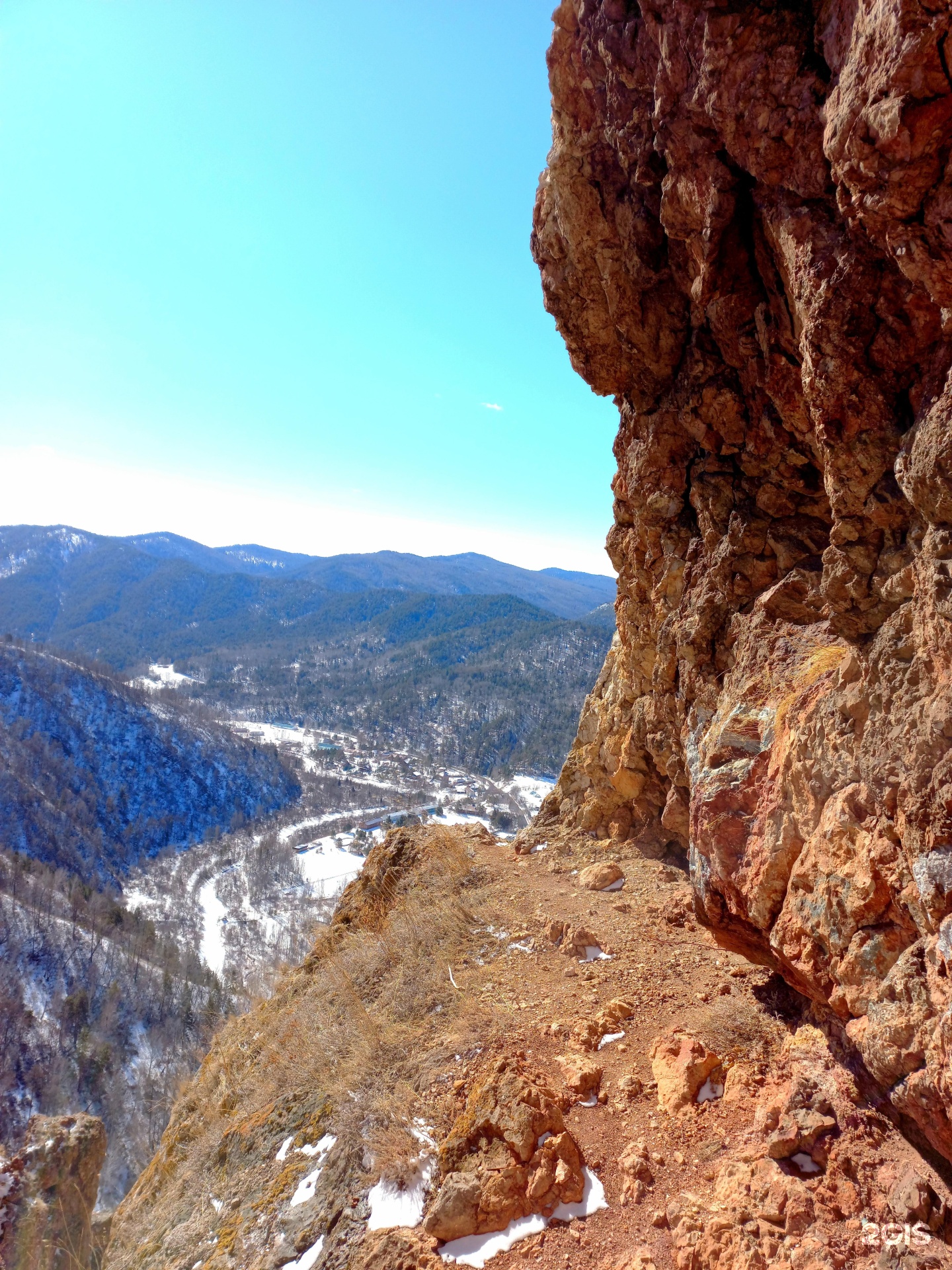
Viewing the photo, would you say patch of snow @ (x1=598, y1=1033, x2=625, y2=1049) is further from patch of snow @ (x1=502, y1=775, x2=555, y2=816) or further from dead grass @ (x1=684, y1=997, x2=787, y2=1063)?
patch of snow @ (x1=502, y1=775, x2=555, y2=816)

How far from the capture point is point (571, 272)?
9.11 metres

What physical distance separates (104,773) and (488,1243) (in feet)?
409

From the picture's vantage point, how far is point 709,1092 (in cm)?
562

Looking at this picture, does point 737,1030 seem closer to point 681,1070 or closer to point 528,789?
point 681,1070

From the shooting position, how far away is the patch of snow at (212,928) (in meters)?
66.5

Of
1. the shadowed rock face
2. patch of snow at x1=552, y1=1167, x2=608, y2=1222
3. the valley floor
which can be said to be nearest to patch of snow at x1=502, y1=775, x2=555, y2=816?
the valley floor

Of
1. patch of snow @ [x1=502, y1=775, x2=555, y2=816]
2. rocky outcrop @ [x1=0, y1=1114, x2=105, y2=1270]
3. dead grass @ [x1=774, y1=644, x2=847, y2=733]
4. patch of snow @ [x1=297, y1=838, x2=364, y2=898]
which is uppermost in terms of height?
dead grass @ [x1=774, y1=644, x2=847, y2=733]

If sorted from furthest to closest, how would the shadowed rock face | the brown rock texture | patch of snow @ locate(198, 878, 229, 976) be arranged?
1. patch of snow @ locate(198, 878, 229, 976)
2. the brown rock texture
3. the shadowed rock face

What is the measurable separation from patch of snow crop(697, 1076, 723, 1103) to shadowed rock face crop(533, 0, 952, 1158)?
120 centimetres

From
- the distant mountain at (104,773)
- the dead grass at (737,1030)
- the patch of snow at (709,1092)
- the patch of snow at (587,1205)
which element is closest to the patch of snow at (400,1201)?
the patch of snow at (587,1205)

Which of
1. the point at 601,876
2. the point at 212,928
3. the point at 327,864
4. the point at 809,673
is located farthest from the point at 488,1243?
the point at 327,864

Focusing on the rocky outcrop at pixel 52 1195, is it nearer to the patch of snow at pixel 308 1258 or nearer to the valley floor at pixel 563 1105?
the valley floor at pixel 563 1105

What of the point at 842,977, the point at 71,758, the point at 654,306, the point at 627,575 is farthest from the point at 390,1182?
the point at 71,758

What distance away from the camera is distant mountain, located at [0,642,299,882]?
89.0 metres
